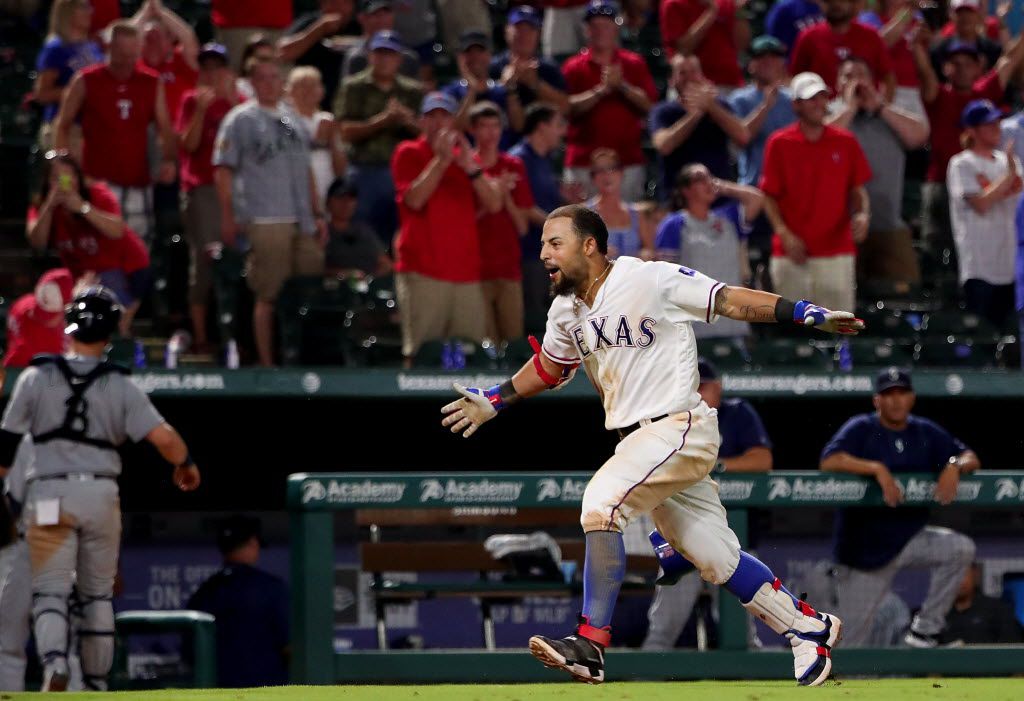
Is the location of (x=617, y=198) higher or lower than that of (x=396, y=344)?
higher

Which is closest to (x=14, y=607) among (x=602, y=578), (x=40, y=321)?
(x=40, y=321)

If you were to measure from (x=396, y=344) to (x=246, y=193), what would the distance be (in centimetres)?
116

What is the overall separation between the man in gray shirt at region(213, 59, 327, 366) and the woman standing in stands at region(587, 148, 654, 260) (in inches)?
63.1

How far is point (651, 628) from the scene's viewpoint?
295 inches

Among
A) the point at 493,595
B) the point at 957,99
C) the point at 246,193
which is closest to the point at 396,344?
the point at 246,193

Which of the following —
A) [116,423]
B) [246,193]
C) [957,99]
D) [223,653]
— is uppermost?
[957,99]

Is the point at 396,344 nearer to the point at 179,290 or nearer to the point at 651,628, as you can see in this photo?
the point at 179,290

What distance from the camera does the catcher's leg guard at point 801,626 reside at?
18.0 feet

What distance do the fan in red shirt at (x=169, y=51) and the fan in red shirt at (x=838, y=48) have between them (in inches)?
153

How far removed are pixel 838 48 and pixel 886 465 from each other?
13.9ft

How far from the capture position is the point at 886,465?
7.69 metres

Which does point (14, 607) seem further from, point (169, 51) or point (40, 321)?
point (169, 51)

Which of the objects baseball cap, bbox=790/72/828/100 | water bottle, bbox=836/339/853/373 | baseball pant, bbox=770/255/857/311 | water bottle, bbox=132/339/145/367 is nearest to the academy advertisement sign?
water bottle, bbox=132/339/145/367

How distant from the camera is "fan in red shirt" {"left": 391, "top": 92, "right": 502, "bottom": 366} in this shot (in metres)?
9.05
